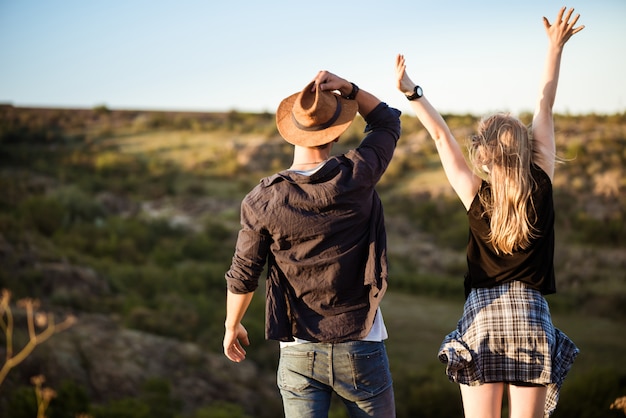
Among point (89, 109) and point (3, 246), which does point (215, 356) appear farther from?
point (89, 109)

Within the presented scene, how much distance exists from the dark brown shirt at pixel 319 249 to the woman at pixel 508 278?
1.36 ft

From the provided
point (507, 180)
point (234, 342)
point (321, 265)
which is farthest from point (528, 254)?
point (234, 342)

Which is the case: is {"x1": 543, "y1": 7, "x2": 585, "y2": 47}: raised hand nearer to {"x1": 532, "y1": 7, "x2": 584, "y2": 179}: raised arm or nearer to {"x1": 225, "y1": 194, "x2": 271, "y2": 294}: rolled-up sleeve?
{"x1": 532, "y1": 7, "x2": 584, "y2": 179}: raised arm

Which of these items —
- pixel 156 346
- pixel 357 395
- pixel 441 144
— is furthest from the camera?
pixel 156 346

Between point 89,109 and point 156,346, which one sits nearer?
point 156,346

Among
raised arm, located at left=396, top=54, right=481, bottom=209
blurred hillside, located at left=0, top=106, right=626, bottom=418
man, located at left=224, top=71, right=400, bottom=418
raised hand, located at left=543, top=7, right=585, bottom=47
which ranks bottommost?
blurred hillside, located at left=0, top=106, right=626, bottom=418

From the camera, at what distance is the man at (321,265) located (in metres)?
2.40

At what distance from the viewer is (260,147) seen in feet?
85.3

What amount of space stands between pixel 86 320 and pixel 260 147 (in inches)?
612

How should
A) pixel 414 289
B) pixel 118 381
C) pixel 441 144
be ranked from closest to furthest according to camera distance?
pixel 441 144 → pixel 118 381 → pixel 414 289

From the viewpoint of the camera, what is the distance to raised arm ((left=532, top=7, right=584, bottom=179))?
258 cm

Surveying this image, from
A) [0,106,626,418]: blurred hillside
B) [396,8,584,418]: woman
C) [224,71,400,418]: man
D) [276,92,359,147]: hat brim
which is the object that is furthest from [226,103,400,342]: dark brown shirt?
[0,106,626,418]: blurred hillside

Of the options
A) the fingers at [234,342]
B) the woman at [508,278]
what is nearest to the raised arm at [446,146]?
the woman at [508,278]

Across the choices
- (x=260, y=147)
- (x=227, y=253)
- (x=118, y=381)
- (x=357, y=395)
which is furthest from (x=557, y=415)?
(x=260, y=147)
